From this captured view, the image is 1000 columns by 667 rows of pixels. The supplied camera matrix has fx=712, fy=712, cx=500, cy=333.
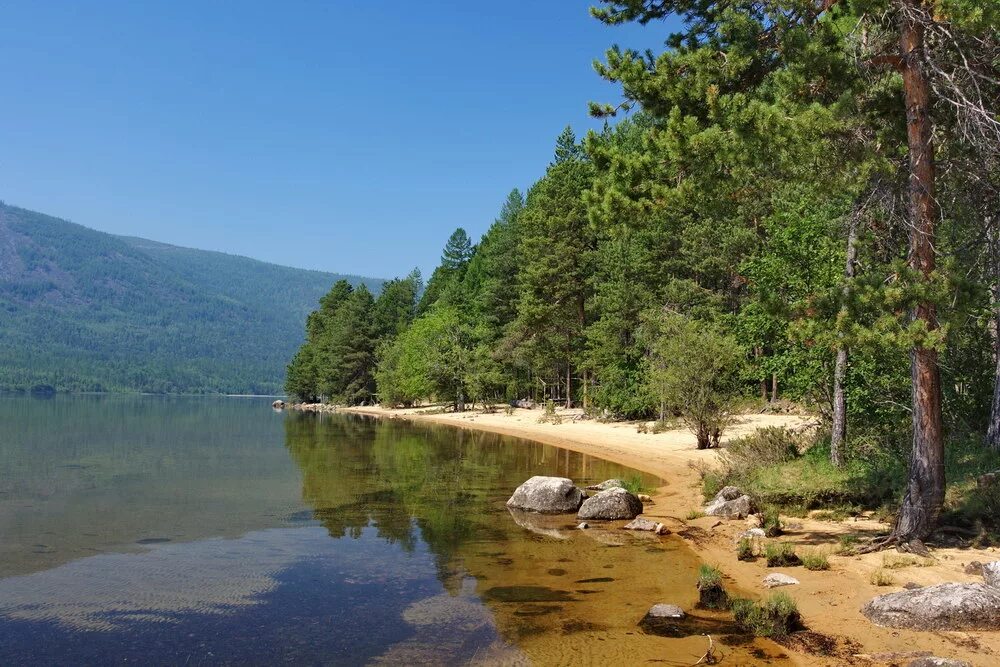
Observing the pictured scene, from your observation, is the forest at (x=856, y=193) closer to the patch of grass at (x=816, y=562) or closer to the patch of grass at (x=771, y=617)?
the patch of grass at (x=816, y=562)

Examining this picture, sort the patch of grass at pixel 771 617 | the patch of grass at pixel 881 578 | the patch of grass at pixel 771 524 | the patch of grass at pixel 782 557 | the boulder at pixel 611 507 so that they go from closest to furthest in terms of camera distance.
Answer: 1. the patch of grass at pixel 771 617
2. the patch of grass at pixel 881 578
3. the patch of grass at pixel 782 557
4. the patch of grass at pixel 771 524
5. the boulder at pixel 611 507

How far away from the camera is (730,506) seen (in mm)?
16422

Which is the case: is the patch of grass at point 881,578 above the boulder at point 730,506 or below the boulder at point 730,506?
above

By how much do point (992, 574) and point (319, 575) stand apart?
10250 millimetres

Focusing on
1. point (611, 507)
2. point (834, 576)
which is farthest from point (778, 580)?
point (611, 507)

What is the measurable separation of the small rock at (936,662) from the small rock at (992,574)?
2224 mm

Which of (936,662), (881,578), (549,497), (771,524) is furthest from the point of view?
(549,497)

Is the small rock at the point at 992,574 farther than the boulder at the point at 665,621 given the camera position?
No

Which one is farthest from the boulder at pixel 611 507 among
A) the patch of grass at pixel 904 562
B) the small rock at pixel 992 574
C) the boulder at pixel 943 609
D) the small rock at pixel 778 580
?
the small rock at pixel 992 574

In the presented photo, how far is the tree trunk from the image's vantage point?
1084 centimetres

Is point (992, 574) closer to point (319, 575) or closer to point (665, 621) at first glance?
point (665, 621)

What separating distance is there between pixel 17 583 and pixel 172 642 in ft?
15.2

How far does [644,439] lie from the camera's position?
116 feet

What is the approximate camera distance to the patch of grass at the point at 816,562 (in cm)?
1125
